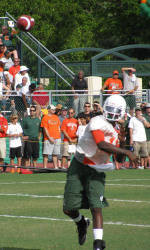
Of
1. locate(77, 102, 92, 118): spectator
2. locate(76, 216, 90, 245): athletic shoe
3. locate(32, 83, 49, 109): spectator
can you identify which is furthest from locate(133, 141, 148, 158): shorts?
locate(76, 216, 90, 245): athletic shoe

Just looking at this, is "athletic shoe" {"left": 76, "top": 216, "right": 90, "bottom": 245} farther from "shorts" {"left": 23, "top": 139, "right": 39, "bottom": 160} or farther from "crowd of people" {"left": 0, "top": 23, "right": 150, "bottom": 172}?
"shorts" {"left": 23, "top": 139, "right": 39, "bottom": 160}

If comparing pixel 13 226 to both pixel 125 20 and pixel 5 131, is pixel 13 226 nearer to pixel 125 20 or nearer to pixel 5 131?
pixel 5 131

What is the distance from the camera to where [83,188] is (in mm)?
7629

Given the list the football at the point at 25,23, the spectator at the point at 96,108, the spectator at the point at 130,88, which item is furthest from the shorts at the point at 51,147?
the football at the point at 25,23

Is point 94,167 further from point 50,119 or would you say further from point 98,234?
point 50,119

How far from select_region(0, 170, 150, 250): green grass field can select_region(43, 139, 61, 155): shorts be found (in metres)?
3.17

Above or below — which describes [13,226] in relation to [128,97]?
below

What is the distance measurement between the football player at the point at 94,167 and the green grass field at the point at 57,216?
0.68 meters

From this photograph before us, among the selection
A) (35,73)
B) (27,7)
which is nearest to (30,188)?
(35,73)

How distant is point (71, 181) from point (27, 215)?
3.29 metres

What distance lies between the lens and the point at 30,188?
14961 mm

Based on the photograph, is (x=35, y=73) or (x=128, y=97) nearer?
(x=128, y=97)

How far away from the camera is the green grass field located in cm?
832

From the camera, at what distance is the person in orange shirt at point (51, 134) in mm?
19750
